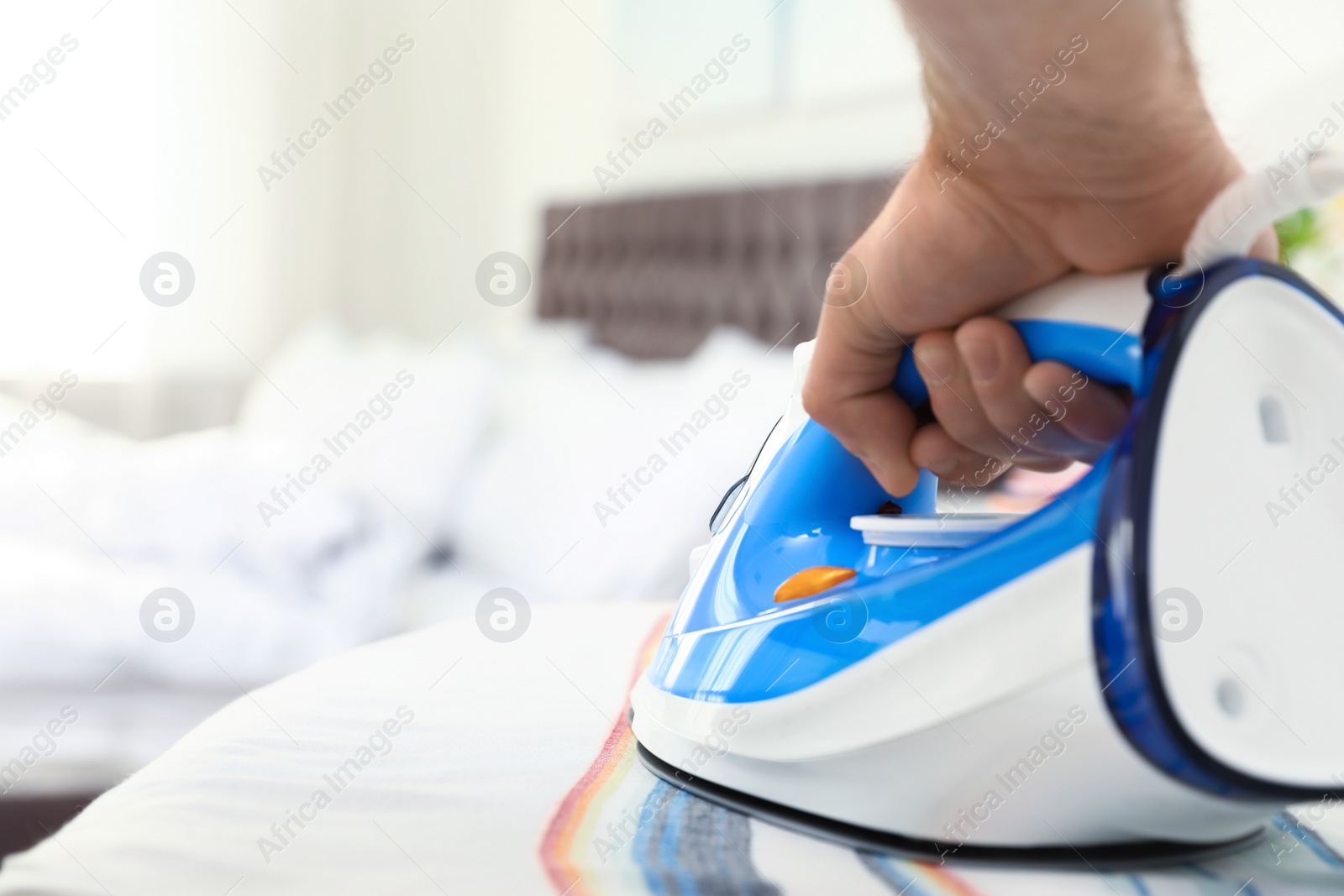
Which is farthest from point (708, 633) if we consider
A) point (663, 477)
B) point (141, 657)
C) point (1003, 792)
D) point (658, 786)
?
point (141, 657)

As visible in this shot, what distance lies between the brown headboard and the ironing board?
166cm

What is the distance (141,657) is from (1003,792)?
1.47 metres

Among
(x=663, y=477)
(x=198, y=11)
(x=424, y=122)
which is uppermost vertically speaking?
(x=198, y=11)

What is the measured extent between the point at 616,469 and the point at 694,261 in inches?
34.5

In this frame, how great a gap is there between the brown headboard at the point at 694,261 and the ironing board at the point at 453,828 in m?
1.66

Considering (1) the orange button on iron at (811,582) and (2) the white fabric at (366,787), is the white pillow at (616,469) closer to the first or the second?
(2) the white fabric at (366,787)

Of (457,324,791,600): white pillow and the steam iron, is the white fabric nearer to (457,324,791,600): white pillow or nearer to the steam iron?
the steam iron

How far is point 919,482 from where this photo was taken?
69 centimetres

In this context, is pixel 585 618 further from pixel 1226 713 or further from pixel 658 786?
pixel 1226 713

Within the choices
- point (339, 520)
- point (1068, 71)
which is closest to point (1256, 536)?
point (1068, 71)

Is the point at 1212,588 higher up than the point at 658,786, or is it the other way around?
the point at 1212,588

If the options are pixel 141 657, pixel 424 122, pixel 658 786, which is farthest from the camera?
pixel 424 122

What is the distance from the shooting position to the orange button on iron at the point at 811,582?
21.0 inches

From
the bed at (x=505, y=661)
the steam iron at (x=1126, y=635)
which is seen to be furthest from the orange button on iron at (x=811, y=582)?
the bed at (x=505, y=661)
